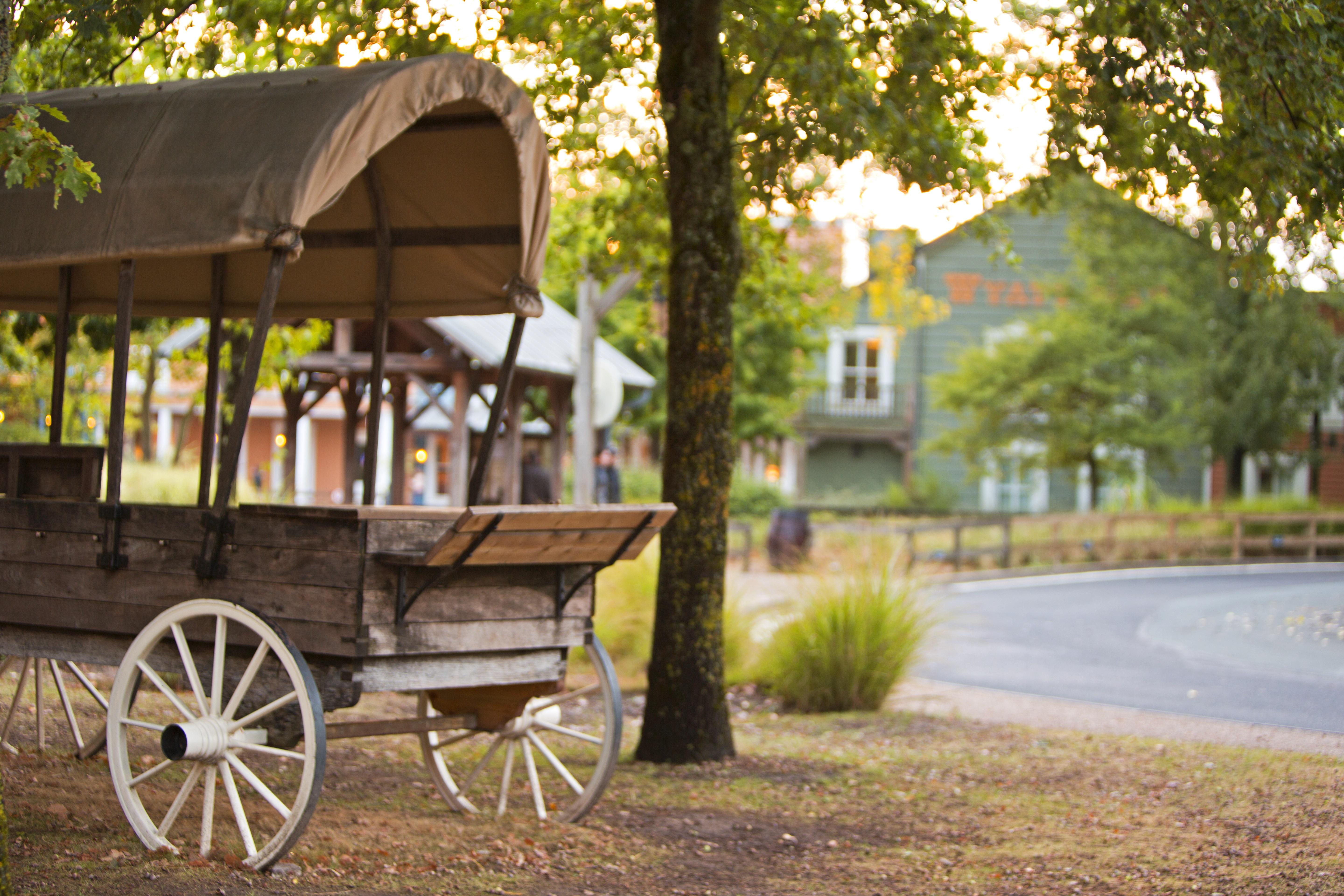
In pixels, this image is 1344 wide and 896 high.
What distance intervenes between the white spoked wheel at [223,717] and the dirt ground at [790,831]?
0.52ft

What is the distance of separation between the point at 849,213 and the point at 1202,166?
1468 cm

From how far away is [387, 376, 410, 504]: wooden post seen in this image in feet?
61.1

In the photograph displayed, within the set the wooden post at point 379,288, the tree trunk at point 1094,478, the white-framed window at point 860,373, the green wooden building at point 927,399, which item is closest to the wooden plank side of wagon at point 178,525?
the wooden post at point 379,288

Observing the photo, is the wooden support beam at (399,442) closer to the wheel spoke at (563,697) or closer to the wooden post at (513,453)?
the wooden post at (513,453)

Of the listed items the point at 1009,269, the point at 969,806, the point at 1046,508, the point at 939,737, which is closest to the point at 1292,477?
the point at 1046,508

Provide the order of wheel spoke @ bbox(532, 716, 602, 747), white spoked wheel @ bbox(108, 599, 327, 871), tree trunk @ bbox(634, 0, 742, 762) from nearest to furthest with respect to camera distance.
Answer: white spoked wheel @ bbox(108, 599, 327, 871)
wheel spoke @ bbox(532, 716, 602, 747)
tree trunk @ bbox(634, 0, 742, 762)

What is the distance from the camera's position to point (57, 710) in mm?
7848

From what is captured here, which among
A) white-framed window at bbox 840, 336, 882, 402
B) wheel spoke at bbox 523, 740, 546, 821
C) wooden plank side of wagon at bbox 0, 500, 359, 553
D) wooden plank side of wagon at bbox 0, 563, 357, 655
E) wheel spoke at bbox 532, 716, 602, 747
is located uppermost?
white-framed window at bbox 840, 336, 882, 402

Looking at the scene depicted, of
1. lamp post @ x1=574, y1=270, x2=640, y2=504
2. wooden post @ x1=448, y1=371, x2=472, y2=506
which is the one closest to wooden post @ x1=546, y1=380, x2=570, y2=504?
wooden post @ x1=448, y1=371, x2=472, y2=506

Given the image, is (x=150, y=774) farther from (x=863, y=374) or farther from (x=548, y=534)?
(x=863, y=374)

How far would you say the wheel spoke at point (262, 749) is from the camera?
4715 mm

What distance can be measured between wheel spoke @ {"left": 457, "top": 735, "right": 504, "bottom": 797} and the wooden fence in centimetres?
1828

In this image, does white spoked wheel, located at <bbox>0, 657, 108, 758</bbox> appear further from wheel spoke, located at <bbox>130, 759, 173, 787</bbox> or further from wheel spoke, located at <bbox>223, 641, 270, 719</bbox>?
wheel spoke, located at <bbox>223, 641, 270, 719</bbox>

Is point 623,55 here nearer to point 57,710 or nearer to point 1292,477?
point 57,710
